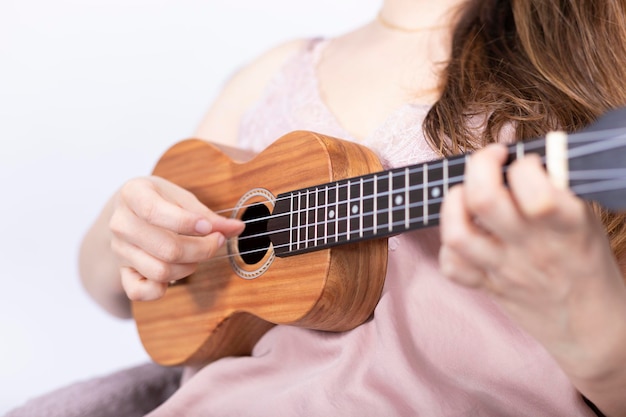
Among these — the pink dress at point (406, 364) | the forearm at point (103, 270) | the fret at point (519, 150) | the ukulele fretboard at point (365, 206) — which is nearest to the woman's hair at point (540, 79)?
the pink dress at point (406, 364)

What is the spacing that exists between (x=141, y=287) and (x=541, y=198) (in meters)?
0.60

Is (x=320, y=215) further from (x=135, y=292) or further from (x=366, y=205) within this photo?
(x=135, y=292)

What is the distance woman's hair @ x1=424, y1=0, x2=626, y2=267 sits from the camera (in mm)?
880

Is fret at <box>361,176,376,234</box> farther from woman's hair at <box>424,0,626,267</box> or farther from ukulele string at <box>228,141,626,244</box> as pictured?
woman's hair at <box>424,0,626,267</box>

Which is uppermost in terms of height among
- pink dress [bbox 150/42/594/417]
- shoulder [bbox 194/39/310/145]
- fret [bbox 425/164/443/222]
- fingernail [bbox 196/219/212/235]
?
shoulder [bbox 194/39/310/145]

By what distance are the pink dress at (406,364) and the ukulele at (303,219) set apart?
0.12 ft

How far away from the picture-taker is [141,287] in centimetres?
100

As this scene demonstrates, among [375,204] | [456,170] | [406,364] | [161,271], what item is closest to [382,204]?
[375,204]

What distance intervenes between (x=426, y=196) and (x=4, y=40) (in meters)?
1.48

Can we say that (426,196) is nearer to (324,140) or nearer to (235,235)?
(324,140)

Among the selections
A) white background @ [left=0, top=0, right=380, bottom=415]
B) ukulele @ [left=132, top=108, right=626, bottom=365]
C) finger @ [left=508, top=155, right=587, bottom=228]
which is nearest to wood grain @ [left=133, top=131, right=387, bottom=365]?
ukulele @ [left=132, top=108, right=626, bottom=365]

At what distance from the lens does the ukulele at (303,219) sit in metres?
0.58

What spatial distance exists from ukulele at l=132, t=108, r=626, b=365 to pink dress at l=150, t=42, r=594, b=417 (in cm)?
4

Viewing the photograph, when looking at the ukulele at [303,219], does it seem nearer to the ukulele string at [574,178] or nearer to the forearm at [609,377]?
the ukulele string at [574,178]
